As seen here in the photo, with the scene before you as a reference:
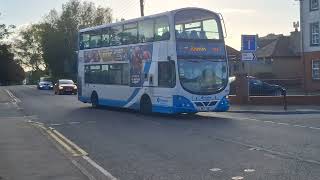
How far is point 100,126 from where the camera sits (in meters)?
20.0

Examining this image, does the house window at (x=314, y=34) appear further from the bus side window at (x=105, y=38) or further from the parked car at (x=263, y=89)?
the bus side window at (x=105, y=38)

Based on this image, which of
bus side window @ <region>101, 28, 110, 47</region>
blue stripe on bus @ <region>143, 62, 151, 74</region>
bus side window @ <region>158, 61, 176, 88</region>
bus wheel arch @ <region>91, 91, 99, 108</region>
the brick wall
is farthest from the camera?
the brick wall

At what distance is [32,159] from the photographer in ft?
Result: 40.9

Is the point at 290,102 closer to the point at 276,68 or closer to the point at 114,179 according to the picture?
the point at 114,179

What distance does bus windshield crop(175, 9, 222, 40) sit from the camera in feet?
72.3

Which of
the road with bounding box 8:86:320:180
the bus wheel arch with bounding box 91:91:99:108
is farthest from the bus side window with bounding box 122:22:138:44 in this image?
the bus wheel arch with bounding box 91:91:99:108

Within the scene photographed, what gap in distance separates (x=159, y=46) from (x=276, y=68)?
45.5 metres

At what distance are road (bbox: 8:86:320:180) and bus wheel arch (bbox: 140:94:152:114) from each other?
1257mm

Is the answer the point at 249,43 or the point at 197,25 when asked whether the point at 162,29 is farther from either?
the point at 249,43

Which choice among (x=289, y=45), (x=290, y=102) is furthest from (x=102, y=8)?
(x=290, y=102)

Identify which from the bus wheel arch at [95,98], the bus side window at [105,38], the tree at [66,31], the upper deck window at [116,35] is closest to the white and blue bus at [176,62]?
the upper deck window at [116,35]

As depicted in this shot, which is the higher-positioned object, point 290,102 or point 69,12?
point 69,12

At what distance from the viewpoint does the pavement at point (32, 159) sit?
10.4 metres

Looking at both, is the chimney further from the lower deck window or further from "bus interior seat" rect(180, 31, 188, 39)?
"bus interior seat" rect(180, 31, 188, 39)
